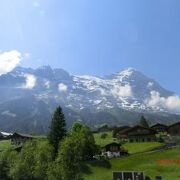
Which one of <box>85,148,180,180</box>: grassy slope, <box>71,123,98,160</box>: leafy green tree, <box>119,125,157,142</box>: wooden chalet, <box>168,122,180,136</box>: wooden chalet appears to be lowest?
<box>85,148,180,180</box>: grassy slope

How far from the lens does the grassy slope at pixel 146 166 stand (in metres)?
91.1

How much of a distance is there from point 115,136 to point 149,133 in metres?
17.5

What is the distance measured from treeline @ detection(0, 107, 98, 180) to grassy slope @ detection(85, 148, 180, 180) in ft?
16.8

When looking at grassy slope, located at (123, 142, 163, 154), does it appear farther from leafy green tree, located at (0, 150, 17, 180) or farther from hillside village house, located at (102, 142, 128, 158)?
leafy green tree, located at (0, 150, 17, 180)

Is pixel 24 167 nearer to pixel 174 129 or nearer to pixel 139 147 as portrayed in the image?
pixel 139 147

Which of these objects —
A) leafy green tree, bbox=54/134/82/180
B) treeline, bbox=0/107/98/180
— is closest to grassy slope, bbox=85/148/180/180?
treeline, bbox=0/107/98/180

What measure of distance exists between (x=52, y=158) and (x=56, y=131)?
44.9 ft

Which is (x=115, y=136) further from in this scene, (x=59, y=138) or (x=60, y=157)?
(x=60, y=157)

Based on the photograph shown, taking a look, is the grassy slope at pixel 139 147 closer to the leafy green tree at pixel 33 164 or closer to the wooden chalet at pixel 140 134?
the wooden chalet at pixel 140 134

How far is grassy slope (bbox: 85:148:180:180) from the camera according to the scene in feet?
299

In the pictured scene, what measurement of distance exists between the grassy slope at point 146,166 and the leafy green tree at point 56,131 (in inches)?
700

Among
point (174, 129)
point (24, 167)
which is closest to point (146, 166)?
point (24, 167)

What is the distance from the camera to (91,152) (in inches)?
4530

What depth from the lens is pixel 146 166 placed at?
322 ft
